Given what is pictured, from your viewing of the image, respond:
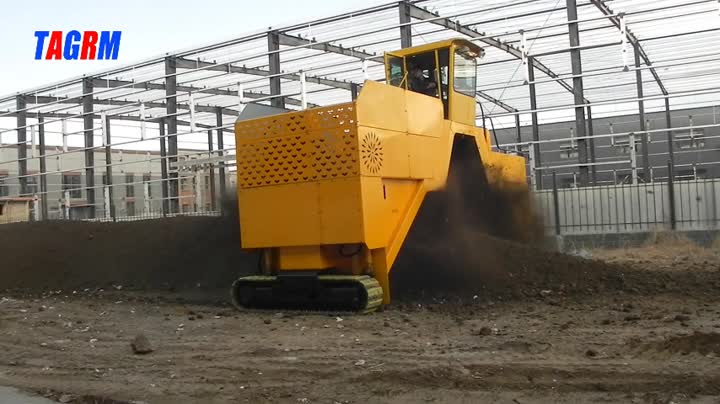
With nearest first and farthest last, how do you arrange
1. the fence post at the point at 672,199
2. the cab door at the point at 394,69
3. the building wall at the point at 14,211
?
the cab door at the point at 394,69
the fence post at the point at 672,199
the building wall at the point at 14,211

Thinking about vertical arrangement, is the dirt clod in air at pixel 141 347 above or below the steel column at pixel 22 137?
below

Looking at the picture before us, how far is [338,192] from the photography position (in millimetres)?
9148

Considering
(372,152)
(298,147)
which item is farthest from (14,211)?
(372,152)

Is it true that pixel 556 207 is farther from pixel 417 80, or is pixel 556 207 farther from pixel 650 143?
pixel 650 143

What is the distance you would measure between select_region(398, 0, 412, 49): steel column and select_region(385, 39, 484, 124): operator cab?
4.95 m

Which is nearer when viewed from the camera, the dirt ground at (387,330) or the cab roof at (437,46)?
the dirt ground at (387,330)

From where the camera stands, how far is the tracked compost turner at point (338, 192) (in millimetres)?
9133

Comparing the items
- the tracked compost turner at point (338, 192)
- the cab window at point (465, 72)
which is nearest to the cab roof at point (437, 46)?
the cab window at point (465, 72)

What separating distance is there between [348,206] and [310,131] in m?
1.18

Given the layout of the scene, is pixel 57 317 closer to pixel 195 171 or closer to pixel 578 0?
pixel 195 171

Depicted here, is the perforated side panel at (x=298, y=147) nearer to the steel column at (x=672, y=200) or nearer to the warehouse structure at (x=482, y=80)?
the warehouse structure at (x=482, y=80)

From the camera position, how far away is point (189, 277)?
42.1ft

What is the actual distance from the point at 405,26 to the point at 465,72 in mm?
5487

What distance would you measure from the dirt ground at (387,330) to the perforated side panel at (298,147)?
1937 millimetres
